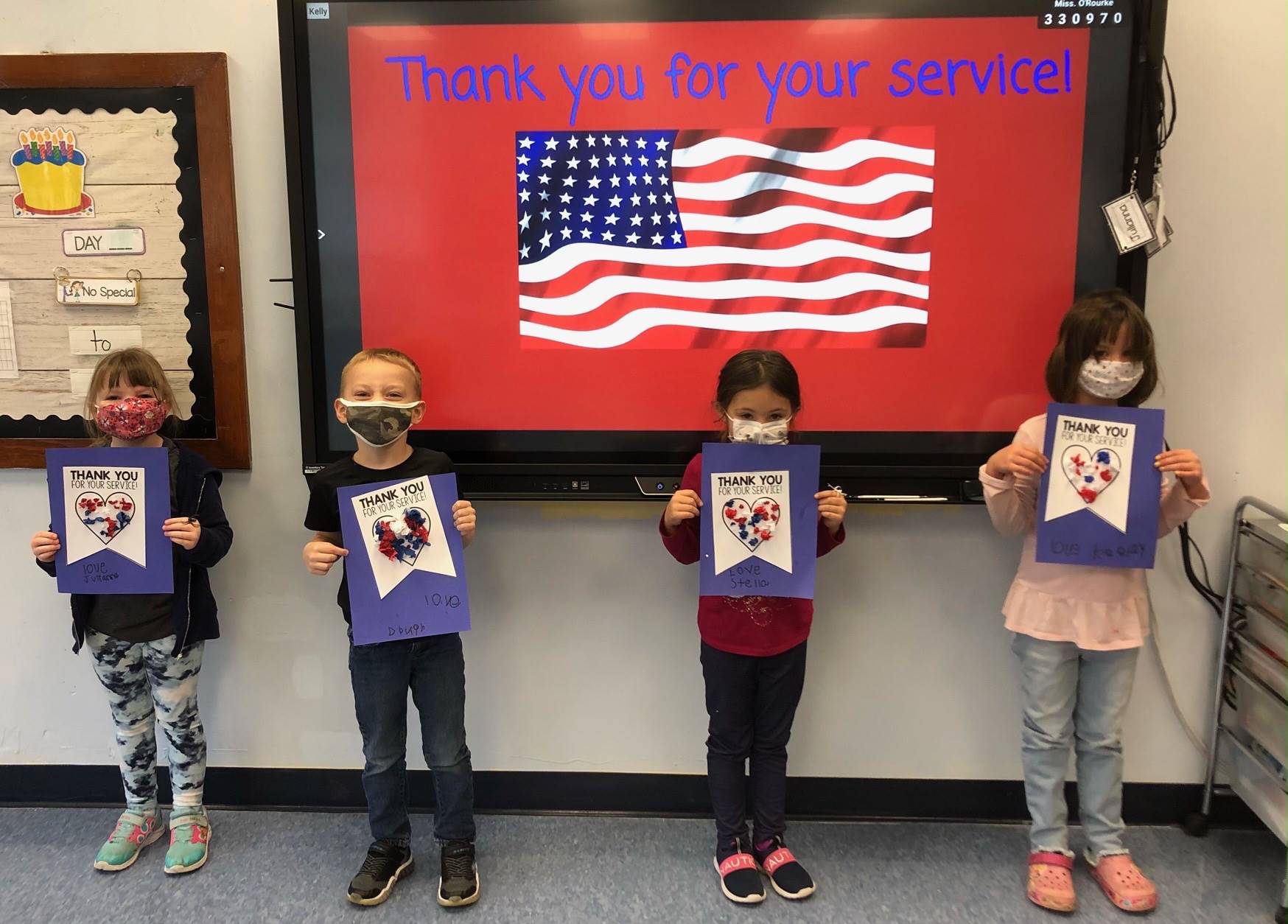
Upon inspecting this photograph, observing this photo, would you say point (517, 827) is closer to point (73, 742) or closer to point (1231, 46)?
point (73, 742)

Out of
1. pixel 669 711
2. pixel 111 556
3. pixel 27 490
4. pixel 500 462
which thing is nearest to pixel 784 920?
pixel 669 711

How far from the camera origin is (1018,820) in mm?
2189

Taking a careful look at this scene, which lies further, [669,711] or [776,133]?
[669,711]

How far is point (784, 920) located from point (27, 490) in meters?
2.24

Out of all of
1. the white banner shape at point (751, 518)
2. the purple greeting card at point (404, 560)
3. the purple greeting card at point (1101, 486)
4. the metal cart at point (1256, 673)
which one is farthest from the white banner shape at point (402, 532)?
the metal cart at point (1256, 673)

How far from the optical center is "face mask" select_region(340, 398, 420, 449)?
1741 mm

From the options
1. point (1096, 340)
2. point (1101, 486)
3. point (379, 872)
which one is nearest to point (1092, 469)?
point (1101, 486)

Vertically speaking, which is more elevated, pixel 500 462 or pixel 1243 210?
pixel 1243 210

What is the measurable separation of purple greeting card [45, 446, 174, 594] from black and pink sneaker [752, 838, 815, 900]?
1.57m

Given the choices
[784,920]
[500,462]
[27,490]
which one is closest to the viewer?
[784,920]

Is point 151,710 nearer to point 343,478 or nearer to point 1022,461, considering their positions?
point 343,478

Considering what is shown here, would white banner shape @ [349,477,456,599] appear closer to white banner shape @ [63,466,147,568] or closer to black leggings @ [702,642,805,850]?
white banner shape @ [63,466,147,568]

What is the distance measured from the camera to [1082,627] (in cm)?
180

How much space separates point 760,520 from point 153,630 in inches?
57.8
